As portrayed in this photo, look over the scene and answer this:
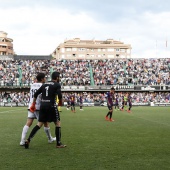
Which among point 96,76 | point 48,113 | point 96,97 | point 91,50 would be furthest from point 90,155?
point 91,50

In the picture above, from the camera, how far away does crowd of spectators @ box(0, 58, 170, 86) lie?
56.0 meters

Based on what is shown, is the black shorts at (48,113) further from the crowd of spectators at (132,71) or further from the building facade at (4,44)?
Answer: the building facade at (4,44)

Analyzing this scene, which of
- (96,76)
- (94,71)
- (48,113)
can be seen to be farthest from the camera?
(94,71)

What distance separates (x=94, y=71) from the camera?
59812 millimetres

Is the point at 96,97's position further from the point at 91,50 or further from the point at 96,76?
the point at 91,50

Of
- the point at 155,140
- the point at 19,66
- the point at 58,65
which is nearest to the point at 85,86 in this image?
the point at 58,65

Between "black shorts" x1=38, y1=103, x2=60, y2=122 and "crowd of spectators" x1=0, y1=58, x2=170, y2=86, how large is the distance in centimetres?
4612

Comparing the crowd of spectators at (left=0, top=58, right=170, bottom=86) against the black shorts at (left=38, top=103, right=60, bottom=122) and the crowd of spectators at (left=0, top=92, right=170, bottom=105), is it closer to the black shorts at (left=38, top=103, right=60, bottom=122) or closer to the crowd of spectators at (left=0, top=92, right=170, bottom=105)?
the crowd of spectators at (left=0, top=92, right=170, bottom=105)

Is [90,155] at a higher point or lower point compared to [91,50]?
lower

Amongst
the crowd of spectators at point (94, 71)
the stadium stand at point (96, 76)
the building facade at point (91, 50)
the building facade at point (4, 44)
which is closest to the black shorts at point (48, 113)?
the stadium stand at point (96, 76)

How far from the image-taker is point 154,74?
58.4 metres

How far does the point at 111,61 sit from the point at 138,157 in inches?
2188

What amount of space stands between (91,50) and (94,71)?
261 ft

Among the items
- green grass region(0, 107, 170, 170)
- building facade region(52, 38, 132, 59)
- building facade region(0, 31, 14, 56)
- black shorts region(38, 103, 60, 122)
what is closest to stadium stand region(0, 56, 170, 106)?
green grass region(0, 107, 170, 170)
